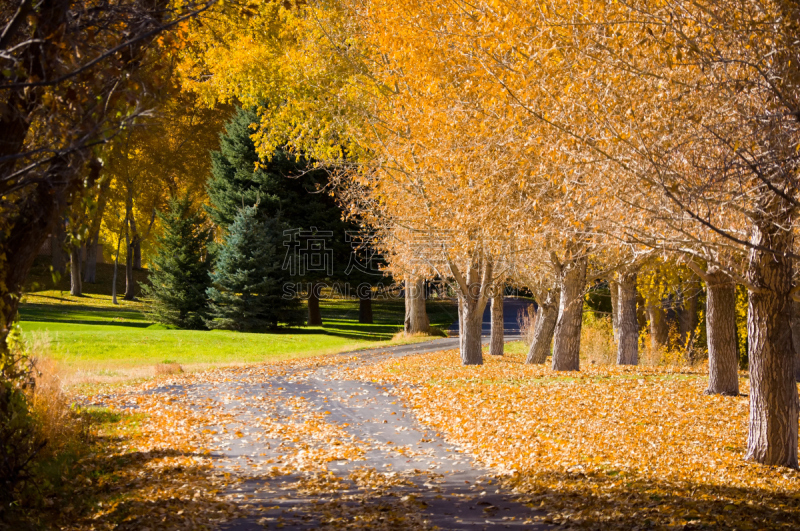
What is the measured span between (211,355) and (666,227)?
18.0m

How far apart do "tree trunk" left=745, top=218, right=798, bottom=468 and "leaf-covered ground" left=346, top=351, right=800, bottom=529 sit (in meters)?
0.29

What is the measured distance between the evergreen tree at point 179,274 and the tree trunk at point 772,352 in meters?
25.6

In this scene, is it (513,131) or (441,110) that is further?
(441,110)

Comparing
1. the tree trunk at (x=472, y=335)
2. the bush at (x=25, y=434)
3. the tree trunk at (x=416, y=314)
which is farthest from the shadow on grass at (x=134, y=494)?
the tree trunk at (x=416, y=314)

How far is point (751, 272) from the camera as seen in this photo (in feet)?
23.7

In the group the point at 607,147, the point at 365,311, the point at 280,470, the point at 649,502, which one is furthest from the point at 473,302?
the point at 365,311

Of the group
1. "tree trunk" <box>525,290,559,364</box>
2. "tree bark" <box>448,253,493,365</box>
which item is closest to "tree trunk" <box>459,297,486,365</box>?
"tree bark" <box>448,253,493,365</box>

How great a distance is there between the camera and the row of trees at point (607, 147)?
19.7 feet

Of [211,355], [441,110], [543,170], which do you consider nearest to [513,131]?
[543,170]

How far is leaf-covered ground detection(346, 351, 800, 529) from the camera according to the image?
19.0 feet

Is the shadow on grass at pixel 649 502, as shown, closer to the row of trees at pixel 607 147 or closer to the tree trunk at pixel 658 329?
the row of trees at pixel 607 147

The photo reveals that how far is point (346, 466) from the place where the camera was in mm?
8016

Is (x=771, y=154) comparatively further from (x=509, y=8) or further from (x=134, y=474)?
(x=134, y=474)

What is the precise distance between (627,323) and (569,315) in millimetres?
3687
